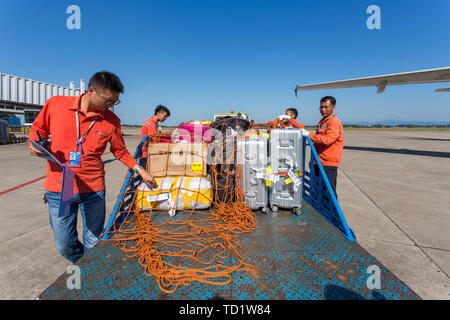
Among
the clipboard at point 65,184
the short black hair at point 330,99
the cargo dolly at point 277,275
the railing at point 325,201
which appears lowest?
the cargo dolly at point 277,275

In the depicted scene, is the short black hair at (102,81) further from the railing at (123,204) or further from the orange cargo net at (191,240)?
the orange cargo net at (191,240)

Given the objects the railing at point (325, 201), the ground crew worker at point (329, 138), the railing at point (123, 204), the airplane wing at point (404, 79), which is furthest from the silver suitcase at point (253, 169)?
the airplane wing at point (404, 79)

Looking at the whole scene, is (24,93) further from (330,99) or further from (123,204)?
(330,99)

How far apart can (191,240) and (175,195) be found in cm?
67

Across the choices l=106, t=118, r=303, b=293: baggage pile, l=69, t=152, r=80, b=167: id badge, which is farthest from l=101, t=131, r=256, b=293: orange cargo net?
l=69, t=152, r=80, b=167: id badge

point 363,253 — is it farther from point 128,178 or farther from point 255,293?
point 128,178

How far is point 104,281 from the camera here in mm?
1333

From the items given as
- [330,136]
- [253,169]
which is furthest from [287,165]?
[330,136]

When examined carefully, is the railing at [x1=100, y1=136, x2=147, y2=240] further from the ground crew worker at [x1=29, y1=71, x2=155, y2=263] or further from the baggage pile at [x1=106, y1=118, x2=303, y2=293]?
the ground crew worker at [x1=29, y1=71, x2=155, y2=263]

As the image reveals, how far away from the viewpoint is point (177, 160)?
2641 mm

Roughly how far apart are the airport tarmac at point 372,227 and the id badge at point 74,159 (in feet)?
4.49

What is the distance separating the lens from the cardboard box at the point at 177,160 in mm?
2596
